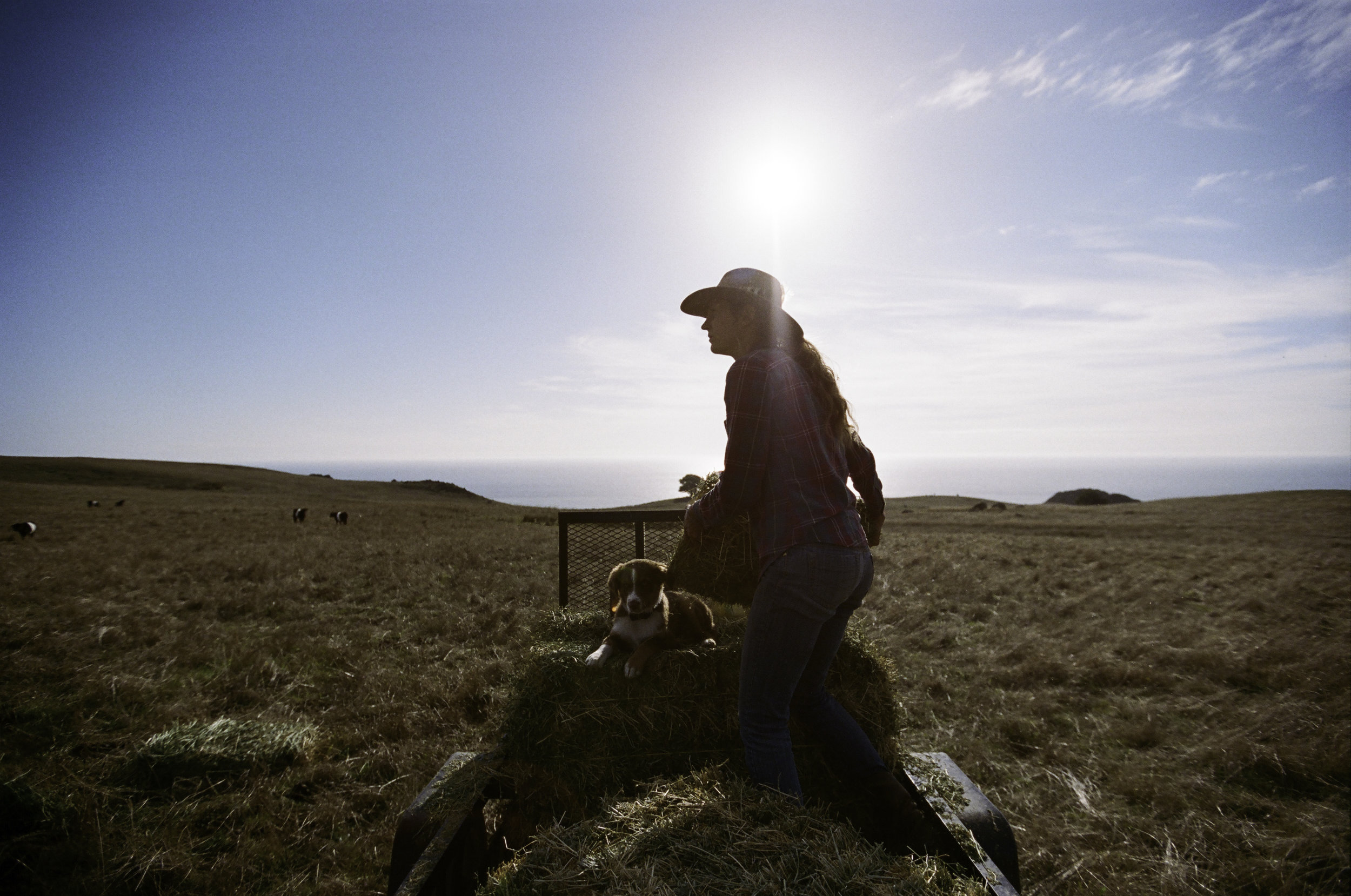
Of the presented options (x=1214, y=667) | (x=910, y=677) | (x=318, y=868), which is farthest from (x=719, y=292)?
(x=1214, y=667)

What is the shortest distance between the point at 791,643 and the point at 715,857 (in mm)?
921

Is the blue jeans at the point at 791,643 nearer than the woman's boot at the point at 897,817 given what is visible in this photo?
Yes

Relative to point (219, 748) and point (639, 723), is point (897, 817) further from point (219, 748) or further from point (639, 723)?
point (219, 748)

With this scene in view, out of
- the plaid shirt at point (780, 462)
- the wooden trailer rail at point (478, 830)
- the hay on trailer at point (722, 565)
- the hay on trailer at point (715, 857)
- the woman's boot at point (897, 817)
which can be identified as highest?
the plaid shirt at point (780, 462)

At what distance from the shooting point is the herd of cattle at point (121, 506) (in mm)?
19359

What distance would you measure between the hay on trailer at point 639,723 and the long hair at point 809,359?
1.99 metres

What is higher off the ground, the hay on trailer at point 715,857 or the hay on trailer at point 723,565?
the hay on trailer at point 723,565

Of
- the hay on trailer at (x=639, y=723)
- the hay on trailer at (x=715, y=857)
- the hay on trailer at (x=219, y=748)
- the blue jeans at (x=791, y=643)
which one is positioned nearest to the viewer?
the hay on trailer at (x=715, y=857)

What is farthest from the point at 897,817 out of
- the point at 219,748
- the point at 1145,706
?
the point at 1145,706

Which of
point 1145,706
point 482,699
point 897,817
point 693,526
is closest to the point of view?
point 897,817

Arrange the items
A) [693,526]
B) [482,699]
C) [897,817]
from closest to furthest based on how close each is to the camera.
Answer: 1. [897,817]
2. [693,526]
3. [482,699]

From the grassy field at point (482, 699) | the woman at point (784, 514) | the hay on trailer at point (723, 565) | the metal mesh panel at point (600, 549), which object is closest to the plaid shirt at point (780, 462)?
the woman at point (784, 514)

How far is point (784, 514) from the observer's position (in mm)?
2826

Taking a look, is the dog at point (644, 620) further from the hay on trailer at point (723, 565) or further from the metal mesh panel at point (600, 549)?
the metal mesh panel at point (600, 549)
